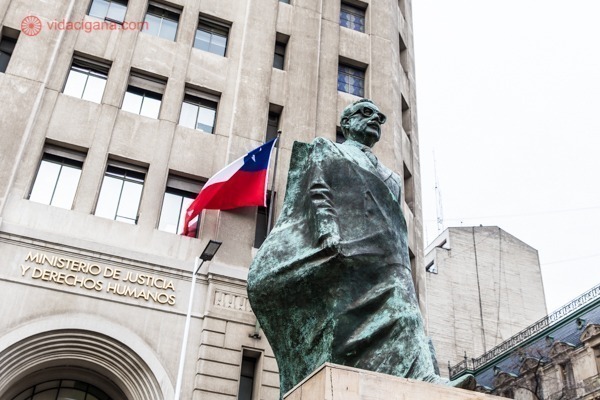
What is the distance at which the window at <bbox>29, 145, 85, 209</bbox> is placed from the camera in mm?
17031

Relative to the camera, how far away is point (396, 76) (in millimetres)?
25438

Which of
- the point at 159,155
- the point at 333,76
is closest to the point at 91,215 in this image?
the point at 159,155

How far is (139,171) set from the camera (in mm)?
18250

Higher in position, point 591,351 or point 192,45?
point 192,45

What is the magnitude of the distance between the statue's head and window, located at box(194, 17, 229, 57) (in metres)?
15.9

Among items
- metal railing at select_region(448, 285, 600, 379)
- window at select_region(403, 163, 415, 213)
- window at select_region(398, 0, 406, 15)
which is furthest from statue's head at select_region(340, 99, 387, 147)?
metal railing at select_region(448, 285, 600, 379)

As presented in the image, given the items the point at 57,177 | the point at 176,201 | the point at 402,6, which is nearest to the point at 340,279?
the point at 176,201

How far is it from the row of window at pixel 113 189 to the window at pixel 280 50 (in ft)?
20.0

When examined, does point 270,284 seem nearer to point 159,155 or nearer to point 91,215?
point 91,215

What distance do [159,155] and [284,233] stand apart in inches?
527

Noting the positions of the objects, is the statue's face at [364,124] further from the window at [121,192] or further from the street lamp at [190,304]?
the window at [121,192]

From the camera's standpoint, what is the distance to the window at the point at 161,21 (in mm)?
20906

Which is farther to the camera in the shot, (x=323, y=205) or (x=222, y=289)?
(x=222, y=289)

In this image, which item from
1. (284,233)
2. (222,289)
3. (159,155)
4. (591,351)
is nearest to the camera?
(284,233)
